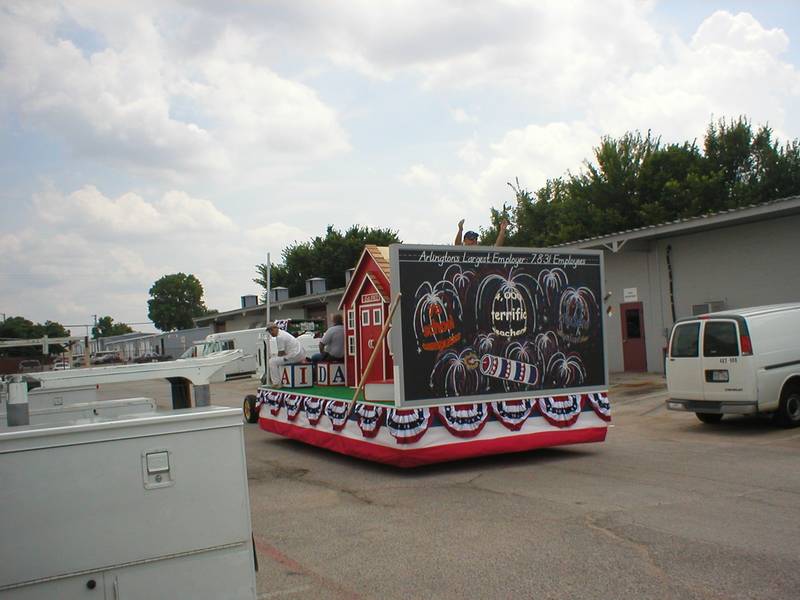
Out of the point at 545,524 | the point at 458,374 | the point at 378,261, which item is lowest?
the point at 545,524

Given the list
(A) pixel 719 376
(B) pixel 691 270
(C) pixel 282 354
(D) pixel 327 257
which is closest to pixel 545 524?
(A) pixel 719 376

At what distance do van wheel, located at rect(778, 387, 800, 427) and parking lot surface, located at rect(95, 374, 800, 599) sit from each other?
2.54 ft

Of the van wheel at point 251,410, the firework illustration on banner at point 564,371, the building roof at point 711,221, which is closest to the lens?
the firework illustration on banner at point 564,371

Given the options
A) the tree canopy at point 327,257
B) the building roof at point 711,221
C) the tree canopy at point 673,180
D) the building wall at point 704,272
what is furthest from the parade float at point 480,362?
the tree canopy at point 327,257

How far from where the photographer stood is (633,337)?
2317cm

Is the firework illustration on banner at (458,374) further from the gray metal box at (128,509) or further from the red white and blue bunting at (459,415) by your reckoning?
the gray metal box at (128,509)

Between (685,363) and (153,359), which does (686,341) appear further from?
(153,359)

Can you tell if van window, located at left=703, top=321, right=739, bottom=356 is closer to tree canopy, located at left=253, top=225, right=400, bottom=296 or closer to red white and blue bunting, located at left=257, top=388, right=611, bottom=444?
red white and blue bunting, located at left=257, top=388, right=611, bottom=444

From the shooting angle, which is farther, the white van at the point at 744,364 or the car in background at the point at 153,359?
the car in background at the point at 153,359

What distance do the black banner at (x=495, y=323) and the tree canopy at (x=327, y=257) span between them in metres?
51.4

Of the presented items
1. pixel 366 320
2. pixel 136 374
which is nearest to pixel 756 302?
pixel 366 320

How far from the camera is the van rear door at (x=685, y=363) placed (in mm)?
13273

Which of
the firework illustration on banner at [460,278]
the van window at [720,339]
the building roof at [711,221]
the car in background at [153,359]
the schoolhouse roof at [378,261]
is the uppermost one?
the building roof at [711,221]

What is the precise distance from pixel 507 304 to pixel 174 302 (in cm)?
12619
